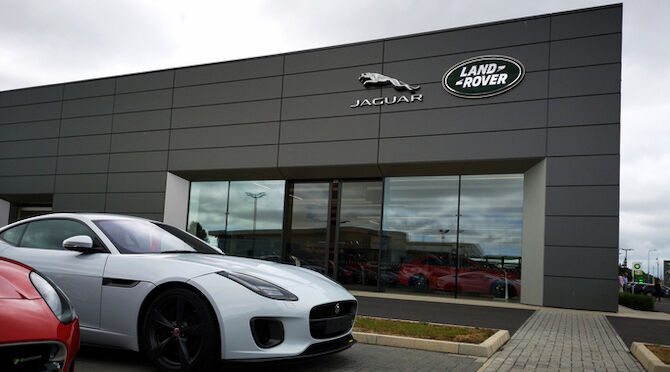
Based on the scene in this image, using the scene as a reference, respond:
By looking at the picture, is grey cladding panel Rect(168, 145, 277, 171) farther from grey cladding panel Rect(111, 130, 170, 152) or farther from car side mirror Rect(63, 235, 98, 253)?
car side mirror Rect(63, 235, 98, 253)

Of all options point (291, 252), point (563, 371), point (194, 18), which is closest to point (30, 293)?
point (563, 371)

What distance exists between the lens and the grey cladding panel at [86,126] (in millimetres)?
19938

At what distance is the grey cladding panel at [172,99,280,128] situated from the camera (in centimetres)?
1717

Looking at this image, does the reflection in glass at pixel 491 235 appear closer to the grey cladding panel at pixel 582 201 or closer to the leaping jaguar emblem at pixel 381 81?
the grey cladding panel at pixel 582 201

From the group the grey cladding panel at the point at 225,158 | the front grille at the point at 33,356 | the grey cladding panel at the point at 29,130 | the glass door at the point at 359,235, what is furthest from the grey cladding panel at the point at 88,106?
the front grille at the point at 33,356

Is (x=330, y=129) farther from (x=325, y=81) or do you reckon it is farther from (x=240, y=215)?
(x=240, y=215)

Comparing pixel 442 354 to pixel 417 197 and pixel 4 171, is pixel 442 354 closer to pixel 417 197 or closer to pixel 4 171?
pixel 417 197

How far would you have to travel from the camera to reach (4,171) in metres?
22.1

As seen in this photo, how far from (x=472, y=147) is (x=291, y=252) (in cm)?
717

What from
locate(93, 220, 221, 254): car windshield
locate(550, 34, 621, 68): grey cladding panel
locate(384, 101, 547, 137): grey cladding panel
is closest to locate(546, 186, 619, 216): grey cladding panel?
locate(384, 101, 547, 137): grey cladding panel

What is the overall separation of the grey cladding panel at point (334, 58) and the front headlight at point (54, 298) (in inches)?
553

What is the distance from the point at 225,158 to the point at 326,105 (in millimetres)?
4143

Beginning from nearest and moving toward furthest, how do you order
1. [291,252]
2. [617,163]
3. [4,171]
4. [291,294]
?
[291,294] → [617,163] → [291,252] → [4,171]

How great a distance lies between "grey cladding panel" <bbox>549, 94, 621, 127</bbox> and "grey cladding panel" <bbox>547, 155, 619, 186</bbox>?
990 millimetres
